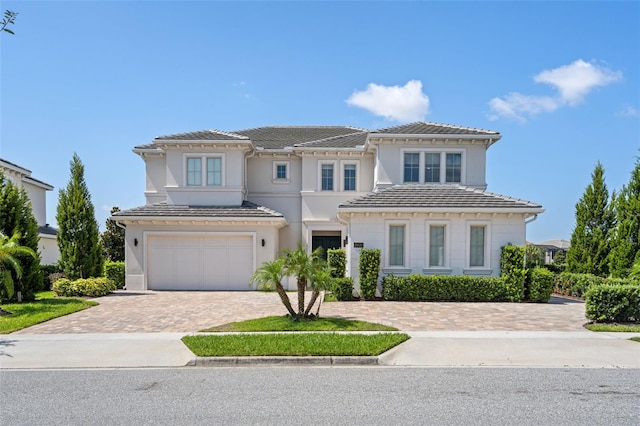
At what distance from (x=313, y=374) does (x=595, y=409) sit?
13.1 feet

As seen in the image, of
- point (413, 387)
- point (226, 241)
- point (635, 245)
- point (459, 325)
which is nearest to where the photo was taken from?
point (413, 387)

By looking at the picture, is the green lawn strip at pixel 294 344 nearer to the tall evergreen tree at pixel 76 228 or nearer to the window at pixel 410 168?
the tall evergreen tree at pixel 76 228

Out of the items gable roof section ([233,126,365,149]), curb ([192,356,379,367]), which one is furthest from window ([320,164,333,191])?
curb ([192,356,379,367])

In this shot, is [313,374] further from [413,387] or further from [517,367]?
[517,367]

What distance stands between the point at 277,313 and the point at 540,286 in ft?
31.2

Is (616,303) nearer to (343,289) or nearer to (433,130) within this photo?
(343,289)

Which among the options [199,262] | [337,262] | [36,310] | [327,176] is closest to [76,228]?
[36,310]

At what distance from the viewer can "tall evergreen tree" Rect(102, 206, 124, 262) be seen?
23.6 metres

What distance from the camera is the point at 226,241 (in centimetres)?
1723

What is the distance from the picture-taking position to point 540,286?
13.5 m

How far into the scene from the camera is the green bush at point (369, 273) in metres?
13.5

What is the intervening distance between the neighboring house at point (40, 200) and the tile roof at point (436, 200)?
18708mm

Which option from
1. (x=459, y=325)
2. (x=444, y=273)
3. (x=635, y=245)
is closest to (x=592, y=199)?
(x=635, y=245)

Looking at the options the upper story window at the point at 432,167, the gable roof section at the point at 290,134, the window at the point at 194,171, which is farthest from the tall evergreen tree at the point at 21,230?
the upper story window at the point at 432,167
